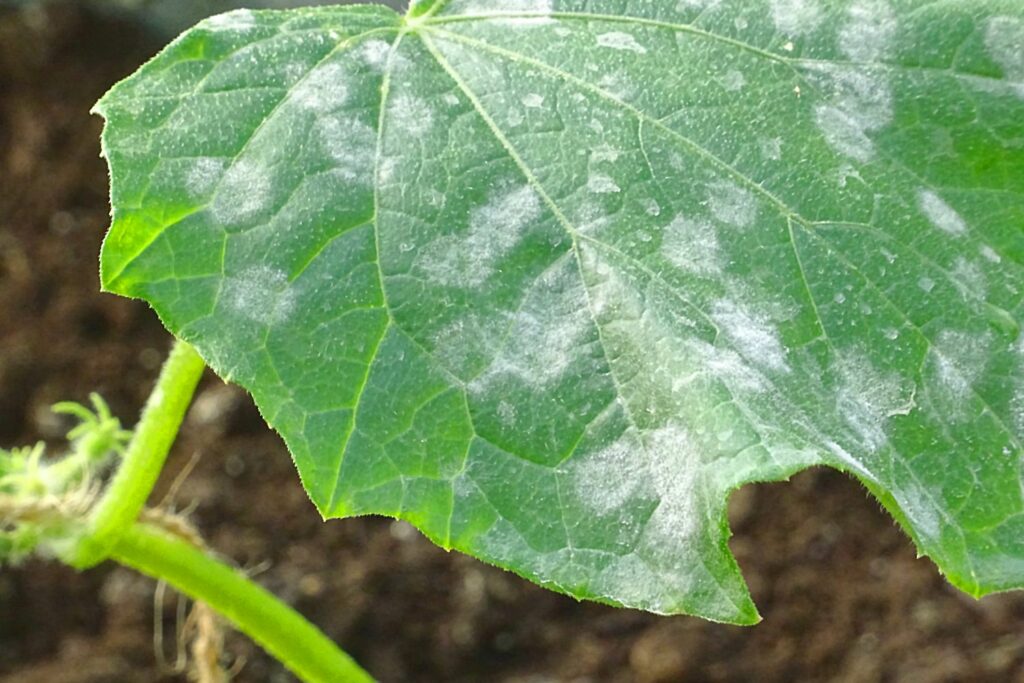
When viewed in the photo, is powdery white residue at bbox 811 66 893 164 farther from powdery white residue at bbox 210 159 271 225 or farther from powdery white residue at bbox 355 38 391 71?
powdery white residue at bbox 210 159 271 225

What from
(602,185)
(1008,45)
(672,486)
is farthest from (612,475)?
(1008,45)

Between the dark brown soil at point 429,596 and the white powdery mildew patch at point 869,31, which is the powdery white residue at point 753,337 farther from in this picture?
the dark brown soil at point 429,596

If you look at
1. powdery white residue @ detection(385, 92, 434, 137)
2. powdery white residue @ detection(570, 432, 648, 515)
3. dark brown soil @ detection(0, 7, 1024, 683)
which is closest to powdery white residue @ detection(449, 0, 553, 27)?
powdery white residue @ detection(385, 92, 434, 137)

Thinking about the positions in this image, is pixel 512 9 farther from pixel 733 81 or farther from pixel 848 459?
pixel 848 459

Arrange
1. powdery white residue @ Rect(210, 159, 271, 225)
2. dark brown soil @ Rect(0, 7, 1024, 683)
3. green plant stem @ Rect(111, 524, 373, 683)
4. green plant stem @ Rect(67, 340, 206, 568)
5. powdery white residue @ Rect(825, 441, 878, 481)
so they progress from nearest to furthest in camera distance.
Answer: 1. powdery white residue @ Rect(825, 441, 878, 481)
2. powdery white residue @ Rect(210, 159, 271, 225)
3. green plant stem @ Rect(67, 340, 206, 568)
4. green plant stem @ Rect(111, 524, 373, 683)
5. dark brown soil @ Rect(0, 7, 1024, 683)

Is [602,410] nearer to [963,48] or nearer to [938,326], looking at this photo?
[938,326]

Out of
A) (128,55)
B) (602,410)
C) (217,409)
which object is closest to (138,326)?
(217,409)
